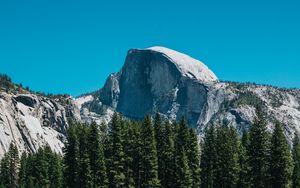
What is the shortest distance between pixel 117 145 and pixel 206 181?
2347 centimetres

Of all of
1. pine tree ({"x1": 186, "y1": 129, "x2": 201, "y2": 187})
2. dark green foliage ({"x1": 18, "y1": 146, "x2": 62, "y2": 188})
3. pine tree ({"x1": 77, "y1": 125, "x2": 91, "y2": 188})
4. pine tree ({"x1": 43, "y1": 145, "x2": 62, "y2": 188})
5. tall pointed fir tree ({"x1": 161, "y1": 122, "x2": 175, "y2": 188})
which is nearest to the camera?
tall pointed fir tree ({"x1": 161, "y1": 122, "x2": 175, "y2": 188})

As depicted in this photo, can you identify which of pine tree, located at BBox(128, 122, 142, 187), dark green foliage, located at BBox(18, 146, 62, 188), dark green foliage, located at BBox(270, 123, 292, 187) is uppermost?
dark green foliage, located at BBox(18, 146, 62, 188)

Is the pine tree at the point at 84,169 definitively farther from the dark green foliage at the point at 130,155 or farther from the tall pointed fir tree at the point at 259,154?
the tall pointed fir tree at the point at 259,154

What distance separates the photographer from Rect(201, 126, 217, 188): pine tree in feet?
330

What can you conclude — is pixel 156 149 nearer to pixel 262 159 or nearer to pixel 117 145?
pixel 117 145

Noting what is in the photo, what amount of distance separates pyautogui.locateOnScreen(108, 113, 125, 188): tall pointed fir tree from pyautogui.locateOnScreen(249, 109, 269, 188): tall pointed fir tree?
20568 mm

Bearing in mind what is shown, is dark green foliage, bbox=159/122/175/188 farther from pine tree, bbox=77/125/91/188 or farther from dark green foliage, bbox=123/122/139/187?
pine tree, bbox=77/125/91/188

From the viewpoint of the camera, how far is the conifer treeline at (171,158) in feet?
268

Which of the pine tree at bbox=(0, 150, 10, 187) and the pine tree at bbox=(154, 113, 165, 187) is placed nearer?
the pine tree at bbox=(154, 113, 165, 187)

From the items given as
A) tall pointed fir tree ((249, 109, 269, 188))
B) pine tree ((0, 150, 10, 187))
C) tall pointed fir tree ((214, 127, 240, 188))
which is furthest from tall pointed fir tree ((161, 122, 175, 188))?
pine tree ((0, 150, 10, 187))

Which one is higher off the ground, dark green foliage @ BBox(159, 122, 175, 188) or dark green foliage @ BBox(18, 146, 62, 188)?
dark green foliage @ BBox(18, 146, 62, 188)

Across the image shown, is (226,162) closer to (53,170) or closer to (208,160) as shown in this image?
(208,160)

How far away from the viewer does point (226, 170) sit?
95.1 meters

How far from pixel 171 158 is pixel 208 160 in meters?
11.8
